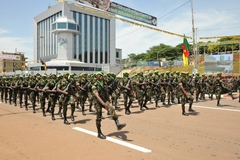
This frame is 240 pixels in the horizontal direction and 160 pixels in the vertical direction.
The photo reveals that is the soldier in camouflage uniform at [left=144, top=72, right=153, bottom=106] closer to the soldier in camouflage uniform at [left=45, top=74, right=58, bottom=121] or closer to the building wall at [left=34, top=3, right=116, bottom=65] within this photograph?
the soldier in camouflage uniform at [left=45, top=74, right=58, bottom=121]

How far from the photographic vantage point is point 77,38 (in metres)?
66.9

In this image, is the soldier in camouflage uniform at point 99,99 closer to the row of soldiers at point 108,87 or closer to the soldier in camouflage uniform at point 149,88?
the row of soldiers at point 108,87

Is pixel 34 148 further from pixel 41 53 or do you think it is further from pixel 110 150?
pixel 41 53

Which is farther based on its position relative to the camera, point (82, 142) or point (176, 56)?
point (176, 56)

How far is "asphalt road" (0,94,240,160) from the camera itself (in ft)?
15.7

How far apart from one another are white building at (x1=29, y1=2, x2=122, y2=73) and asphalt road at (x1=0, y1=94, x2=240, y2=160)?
47240 mm

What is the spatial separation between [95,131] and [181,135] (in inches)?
101

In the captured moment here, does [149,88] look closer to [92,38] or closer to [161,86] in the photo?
[161,86]

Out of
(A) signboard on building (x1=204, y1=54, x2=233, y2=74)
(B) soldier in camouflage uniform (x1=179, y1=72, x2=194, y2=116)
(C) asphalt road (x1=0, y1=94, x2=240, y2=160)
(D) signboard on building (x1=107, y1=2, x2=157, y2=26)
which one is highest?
(D) signboard on building (x1=107, y1=2, x2=157, y2=26)

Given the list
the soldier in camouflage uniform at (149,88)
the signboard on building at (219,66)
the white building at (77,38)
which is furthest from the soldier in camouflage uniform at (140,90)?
the white building at (77,38)

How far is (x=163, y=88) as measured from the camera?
507 inches

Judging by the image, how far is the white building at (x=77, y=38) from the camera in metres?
55.5

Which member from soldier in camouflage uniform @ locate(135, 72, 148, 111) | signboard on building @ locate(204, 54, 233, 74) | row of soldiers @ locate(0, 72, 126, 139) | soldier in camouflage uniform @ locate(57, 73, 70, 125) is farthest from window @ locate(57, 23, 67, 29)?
soldier in camouflage uniform @ locate(57, 73, 70, 125)

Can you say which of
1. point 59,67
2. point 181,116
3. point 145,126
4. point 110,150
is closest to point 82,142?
point 110,150
